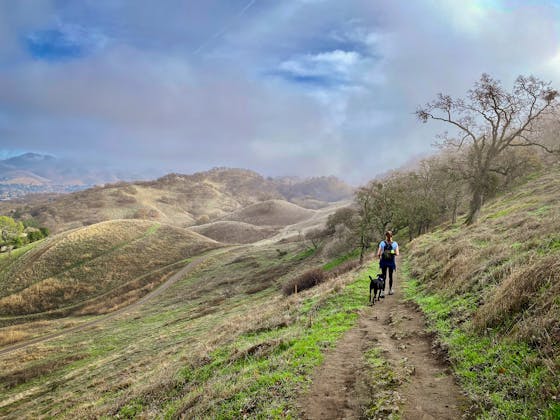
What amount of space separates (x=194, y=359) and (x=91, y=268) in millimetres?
72337

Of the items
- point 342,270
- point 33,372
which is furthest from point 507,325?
point 33,372

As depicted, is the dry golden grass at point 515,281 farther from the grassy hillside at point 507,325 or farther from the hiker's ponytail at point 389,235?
the hiker's ponytail at point 389,235

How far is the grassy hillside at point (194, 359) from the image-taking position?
9.34 m

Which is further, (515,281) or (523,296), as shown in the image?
(515,281)

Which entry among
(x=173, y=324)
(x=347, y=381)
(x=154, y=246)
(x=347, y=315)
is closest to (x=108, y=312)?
(x=173, y=324)

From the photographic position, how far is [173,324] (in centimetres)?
3978

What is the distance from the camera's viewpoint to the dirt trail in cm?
661

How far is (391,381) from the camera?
771cm

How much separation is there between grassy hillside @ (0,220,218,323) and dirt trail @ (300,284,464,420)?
206ft

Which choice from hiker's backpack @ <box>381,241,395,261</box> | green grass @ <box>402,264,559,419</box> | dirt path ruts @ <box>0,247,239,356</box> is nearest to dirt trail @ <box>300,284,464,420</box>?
green grass @ <box>402,264,559,419</box>

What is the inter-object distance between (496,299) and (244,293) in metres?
44.0

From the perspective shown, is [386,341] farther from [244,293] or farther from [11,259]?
[11,259]

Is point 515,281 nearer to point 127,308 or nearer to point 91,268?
point 127,308

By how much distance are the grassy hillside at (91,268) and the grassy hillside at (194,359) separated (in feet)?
54.0
